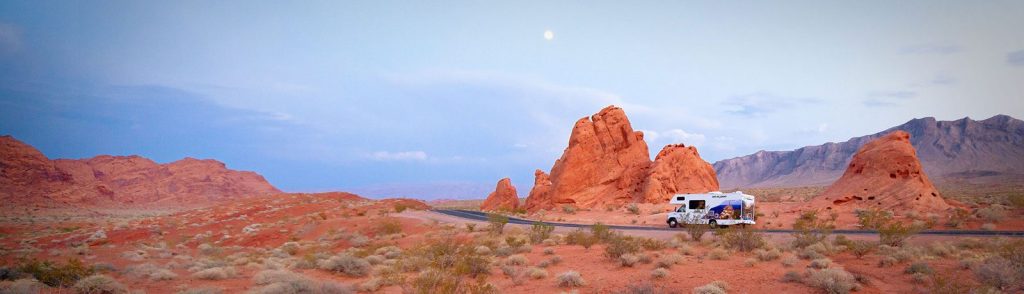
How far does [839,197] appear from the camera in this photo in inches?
1231

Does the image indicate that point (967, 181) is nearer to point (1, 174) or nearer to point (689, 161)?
point (689, 161)

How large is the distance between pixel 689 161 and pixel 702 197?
1932 cm

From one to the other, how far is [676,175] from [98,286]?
4238 centimetres

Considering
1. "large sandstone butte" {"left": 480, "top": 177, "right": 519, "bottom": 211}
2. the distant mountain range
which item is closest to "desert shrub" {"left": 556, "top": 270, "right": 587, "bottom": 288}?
"large sandstone butte" {"left": 480, "top": 177, "right": 519, "bottom": 211}

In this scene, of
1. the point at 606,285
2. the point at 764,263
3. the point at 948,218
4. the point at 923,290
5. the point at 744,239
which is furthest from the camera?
the point at 948,218

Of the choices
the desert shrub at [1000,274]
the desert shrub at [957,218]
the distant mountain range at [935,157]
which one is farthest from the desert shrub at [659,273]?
the distant mountain range at [935,157]

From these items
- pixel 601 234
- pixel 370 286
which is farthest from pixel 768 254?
pixel 370 286

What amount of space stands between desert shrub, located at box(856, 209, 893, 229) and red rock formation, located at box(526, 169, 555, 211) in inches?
1013

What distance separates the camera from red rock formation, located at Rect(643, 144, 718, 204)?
41.8m

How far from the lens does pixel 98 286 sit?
35.7 ft

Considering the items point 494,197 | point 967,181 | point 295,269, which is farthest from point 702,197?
point 967,181

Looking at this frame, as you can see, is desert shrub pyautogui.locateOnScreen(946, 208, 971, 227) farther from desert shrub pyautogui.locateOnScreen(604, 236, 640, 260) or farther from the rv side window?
desert shrub pyautogui.locateOnScreen(604, 236, 640, 260)

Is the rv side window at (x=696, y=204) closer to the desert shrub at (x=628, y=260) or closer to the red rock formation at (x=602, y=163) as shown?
the desert shrub at (x=628, y=260)

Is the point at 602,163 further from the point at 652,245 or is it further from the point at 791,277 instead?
the point at 791,277
